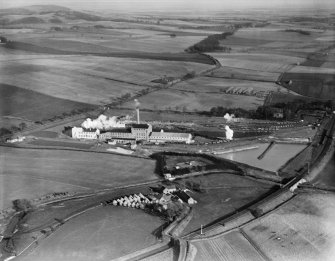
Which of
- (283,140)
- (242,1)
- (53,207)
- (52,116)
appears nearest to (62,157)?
(53,207)

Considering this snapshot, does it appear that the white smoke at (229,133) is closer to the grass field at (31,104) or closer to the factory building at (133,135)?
the factory building at (133,135)

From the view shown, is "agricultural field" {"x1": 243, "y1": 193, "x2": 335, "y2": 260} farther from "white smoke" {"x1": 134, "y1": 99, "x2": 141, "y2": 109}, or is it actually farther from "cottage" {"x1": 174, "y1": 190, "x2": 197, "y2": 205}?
"white smoke" {"x1": 134, "y1": 99, "x2": 141, "y2": 109}

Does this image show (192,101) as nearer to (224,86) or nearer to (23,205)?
(224,86)

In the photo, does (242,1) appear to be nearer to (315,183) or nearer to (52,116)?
(52,116)

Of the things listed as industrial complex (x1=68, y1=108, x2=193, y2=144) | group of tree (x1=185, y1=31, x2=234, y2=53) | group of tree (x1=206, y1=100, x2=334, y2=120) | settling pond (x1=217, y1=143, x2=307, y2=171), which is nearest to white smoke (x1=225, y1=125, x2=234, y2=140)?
settling pond (x1=217, y1=143, x2=307, y2=171)

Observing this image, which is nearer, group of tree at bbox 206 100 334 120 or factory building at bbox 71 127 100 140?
factory building at bbox 71 127 100 140

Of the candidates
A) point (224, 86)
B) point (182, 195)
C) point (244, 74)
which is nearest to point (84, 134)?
point (182, 195)
